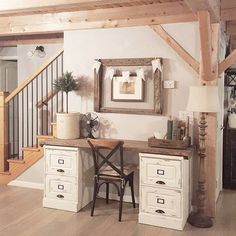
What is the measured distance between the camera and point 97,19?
443 centimetres

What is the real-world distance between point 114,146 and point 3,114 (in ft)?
7.84

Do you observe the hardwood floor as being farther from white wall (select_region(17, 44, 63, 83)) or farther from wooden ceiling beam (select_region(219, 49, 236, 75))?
white wall (select_region(17, 44, 63, 83))

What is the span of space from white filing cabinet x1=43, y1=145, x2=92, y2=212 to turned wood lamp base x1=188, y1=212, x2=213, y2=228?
4.40 feet

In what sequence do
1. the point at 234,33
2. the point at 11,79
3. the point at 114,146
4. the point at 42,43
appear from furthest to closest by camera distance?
the point at 11,79 < the point at 42,43 < the point at 234,33 < the point at 114,146

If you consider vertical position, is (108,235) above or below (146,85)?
below

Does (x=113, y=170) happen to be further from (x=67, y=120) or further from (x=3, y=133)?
(x=3, y=133)

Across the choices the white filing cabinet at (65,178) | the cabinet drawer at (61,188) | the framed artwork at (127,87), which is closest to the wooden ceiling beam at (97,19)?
the framed artwork at (127,87)

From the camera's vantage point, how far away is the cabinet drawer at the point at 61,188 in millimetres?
4039

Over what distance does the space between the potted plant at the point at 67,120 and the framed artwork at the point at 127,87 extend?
0.33 metres

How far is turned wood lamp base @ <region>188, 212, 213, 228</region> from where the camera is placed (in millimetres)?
3617

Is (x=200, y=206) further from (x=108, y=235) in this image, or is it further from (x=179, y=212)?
(x=108, y=235)

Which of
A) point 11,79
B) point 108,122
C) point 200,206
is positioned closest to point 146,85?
point 108,122

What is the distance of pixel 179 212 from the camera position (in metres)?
3.56

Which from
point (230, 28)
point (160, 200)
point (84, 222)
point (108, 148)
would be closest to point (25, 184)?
point (84, 222)
